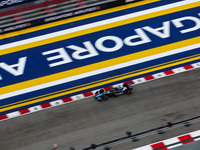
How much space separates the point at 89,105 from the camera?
34.7 ft

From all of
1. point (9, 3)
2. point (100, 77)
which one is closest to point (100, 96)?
point (100, 77)

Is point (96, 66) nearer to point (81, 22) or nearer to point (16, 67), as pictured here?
point (81, 22)

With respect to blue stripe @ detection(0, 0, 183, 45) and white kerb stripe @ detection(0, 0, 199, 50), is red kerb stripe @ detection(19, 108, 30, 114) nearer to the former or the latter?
white kerb stripe @ detection(0, 0, 199, 50)

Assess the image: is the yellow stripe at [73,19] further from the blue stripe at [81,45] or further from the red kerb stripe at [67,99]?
the red kerb stripe at [67,99]

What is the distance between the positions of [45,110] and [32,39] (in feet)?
14.4

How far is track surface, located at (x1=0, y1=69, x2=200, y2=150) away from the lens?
378 inches

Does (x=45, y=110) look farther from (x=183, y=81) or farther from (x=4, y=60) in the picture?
(x=183, y=81)

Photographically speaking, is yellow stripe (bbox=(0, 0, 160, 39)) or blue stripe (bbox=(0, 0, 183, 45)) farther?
yellow stripe (bbox=(0, 0, 160, 39))

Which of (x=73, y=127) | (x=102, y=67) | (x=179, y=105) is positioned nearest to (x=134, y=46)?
(x=102, y=67)

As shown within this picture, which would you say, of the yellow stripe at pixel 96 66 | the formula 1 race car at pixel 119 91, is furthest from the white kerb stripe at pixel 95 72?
the formula 1 race car at pixel 119 91

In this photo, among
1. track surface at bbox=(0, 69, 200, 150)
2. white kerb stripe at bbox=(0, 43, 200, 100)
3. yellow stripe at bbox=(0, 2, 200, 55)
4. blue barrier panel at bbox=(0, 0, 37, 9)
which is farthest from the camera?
yellow stripe at bbox=(0, 2, 200, 55)

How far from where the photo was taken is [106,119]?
1010cm

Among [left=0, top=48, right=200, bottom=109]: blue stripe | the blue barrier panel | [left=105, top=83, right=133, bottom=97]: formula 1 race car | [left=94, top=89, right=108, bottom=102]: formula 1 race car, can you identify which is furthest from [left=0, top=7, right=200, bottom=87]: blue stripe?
the blue barrier panel

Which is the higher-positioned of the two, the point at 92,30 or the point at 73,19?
the point at 73,19
